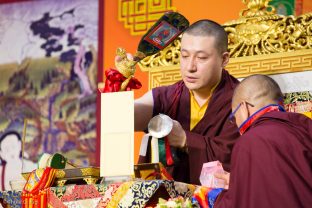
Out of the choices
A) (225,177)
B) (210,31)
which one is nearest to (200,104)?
(210,31)

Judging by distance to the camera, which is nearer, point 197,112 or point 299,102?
point 197,112

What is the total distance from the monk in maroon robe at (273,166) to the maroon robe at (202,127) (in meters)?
0.49

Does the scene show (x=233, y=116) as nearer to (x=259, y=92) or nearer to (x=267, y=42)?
(x=259, y=92)

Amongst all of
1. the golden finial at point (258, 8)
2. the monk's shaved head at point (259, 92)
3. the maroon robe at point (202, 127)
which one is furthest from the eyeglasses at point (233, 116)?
the golden finial at point (258, 8)

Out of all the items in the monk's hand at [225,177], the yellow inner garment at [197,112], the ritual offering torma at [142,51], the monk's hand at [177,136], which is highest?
the ritual offering torma at [142,51]

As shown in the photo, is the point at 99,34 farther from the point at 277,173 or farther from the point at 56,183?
the point at 277,173

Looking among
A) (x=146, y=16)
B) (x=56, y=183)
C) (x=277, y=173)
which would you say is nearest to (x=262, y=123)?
(x=277, y=173)

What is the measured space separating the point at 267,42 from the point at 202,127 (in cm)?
71

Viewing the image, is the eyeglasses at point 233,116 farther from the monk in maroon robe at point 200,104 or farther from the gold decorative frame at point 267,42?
the gold decorative frame at point 267,42

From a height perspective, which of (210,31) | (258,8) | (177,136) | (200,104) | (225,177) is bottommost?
(225,177)

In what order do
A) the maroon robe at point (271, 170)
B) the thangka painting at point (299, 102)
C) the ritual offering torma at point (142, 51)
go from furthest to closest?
1. the thangka painting at point (299, 102)
2. the ritual offering torma at point (142, 51)
3. the maroon robe at point (271, 170)

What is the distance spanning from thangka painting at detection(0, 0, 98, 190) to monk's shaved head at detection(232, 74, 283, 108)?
94.2 inches

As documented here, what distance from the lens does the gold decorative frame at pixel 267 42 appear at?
3.76 m

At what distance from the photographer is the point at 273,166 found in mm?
2617
